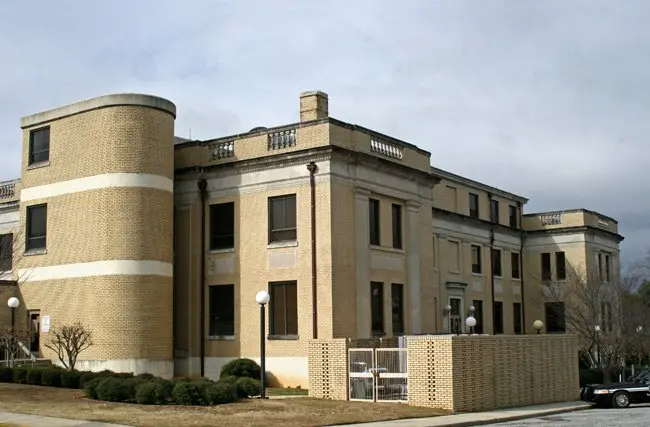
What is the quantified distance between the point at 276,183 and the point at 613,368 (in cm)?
2209

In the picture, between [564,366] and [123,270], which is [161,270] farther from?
[564,366]

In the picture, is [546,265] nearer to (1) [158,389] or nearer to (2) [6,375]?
(2) [6,375]

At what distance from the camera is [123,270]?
1313 inches

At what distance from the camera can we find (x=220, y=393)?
24844 mm

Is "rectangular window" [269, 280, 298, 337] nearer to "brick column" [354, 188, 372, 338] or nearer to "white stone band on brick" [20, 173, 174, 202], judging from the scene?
"brick column" [354, 188, 372, 338]

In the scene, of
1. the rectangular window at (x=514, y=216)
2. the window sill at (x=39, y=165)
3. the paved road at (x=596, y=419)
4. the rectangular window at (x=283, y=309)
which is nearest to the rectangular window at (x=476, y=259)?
the rectangular window at (x=514, y=216)

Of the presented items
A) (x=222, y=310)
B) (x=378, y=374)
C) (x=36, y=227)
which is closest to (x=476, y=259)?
(x=222, y=310)

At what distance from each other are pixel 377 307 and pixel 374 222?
11.6 ft

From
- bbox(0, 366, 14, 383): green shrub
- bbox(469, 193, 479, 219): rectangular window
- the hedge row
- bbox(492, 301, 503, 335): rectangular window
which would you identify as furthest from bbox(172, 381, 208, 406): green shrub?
bbox(492, 301, 503, 335): rectangular window

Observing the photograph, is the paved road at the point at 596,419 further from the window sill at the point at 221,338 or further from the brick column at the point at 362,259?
the window sill at the point at 221,338

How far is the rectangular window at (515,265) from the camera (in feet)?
191

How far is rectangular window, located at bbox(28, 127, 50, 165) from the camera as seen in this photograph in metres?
37.3

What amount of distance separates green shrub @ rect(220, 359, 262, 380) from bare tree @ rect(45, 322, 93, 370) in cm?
547

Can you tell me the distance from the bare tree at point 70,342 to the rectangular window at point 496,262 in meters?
29.9
